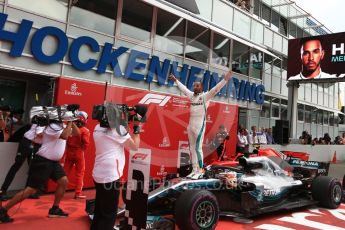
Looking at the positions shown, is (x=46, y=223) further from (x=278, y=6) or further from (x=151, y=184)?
(x=278, y=6)

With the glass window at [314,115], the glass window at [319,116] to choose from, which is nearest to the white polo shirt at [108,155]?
the glass window at [314,115]

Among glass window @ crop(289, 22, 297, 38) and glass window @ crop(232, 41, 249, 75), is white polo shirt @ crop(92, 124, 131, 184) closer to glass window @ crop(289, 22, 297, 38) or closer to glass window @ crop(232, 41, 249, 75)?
glass window @ crop(232, 41, 249, 75)

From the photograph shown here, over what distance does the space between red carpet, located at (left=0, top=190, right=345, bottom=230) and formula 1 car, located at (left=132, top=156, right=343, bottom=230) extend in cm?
19

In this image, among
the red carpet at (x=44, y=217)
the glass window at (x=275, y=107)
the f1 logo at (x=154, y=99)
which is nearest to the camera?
the red carpet at (x=44, y=217)

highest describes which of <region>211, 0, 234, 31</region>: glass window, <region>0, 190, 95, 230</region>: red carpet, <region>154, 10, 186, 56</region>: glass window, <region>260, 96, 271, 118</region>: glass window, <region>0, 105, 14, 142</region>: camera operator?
<region>211, 0, 234, 31</region>: glass window

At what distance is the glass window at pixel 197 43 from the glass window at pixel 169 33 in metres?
0.38

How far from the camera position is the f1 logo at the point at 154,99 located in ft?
30.3

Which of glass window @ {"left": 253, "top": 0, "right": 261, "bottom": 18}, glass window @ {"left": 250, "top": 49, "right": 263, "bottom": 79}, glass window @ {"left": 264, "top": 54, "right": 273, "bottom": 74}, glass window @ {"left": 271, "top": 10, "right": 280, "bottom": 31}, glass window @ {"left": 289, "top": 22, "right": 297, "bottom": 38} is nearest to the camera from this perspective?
glass window @ {"left": 250, "top": 49, "right": 263, "bottom": 79}

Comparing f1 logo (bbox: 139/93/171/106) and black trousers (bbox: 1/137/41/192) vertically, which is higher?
f1 logo (bbox: 139/93/171/106)

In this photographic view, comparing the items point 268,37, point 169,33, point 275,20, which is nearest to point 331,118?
point 275,20

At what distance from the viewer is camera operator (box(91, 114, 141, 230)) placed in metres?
3.74

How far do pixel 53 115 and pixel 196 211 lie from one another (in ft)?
A: 8.07

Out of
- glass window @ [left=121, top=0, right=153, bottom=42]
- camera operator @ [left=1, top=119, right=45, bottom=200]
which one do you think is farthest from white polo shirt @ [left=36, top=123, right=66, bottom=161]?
glass window @ [left=121, top=0, right=153, bottom=42]

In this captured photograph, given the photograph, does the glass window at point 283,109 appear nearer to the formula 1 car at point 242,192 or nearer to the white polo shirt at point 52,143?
the formula 1 car at point 242,192
